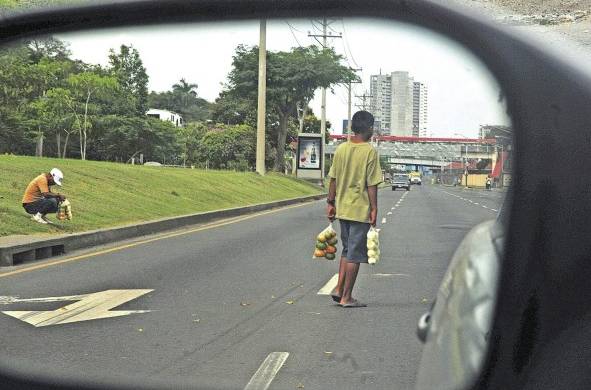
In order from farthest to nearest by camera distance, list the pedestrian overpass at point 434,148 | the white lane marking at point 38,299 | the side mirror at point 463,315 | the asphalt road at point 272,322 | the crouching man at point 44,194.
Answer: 1. the crouching man at point 44,194
2. the white lane marking at point 38,299
3. the asphalt road at point 272,322
4. the pedestrian overpass at point 434,148
5. the side mirror at point 463,315

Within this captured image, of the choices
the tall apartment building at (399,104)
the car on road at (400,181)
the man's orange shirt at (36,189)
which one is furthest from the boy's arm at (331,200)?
the man's orange shirt at (36,189)

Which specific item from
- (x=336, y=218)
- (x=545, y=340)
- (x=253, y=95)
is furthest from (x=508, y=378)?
(x=253, y=95)

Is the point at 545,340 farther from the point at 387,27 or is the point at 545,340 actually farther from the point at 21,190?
the point at 21,190

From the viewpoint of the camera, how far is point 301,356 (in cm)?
325

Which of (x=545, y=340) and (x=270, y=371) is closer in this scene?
(x=545, y=340)

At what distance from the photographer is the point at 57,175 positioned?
4.20 meters

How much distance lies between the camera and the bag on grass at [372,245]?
7.00 ft

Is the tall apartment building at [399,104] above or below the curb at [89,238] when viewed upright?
above

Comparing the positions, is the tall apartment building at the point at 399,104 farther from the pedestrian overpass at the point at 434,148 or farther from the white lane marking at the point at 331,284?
the white lane marking at the point at 331,284

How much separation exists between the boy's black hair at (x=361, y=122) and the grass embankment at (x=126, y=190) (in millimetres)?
1234

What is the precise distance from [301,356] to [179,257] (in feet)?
2.88

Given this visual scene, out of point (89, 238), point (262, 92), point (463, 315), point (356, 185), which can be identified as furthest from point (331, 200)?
point (89, 238)

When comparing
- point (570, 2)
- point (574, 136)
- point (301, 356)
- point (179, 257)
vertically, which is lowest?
point (301, 356)

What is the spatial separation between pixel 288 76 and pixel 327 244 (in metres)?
1.89
